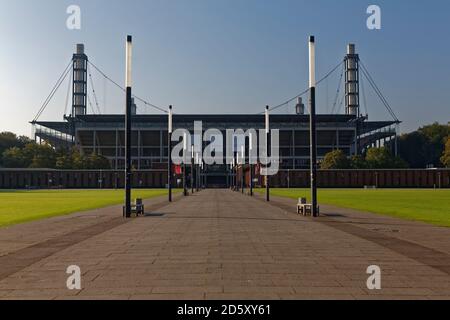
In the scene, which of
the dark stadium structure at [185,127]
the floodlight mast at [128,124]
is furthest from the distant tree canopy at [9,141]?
the floodlight mast at [128,124]

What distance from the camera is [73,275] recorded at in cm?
1026

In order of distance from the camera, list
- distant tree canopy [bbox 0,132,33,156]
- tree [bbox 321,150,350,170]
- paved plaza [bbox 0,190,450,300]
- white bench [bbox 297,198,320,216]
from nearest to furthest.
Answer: paved plaza [bbox 0,190,450,300], white bench [bbox 297,198,320,216], tree [bbox 321,150,350,170], distant tree canopy [bbox 0,132,33,156]

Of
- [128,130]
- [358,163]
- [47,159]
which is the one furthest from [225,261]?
[47,159]

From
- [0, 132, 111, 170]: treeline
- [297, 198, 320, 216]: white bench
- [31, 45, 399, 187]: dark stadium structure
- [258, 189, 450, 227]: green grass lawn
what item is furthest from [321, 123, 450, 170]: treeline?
[297, 198, 320, 216]: white bench

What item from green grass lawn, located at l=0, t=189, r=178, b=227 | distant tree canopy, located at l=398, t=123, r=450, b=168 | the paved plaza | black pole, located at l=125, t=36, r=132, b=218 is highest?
distant tree canopy, located at l=398, t=123, r=450, b=168

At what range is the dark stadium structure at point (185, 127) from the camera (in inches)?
5915

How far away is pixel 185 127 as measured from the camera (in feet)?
502

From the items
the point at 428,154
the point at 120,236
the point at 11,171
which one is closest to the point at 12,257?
the point at 120,236

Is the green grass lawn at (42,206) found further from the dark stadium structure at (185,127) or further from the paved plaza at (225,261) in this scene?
the dark stadium structure at (185,127)

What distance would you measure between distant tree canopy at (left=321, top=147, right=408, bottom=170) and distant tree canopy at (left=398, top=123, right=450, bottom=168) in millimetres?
22809

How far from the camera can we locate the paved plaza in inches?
345

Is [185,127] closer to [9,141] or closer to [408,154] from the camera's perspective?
[9,141]

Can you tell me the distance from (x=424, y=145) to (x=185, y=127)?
71237 mm

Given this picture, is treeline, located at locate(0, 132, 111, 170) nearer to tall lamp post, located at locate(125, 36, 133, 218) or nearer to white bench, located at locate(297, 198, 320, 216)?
tall lamp post, located at locate(125, 36, 133, 218)
